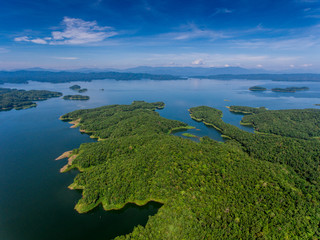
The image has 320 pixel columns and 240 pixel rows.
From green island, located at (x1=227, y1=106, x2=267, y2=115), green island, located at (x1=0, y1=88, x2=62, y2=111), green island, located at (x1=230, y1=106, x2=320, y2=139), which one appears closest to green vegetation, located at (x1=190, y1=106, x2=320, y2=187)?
green island, located at (x1=230, y1=106, x2=320, y2=139)

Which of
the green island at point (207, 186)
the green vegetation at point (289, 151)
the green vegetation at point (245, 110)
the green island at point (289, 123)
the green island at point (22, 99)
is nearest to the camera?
the green island at point (207, 186)

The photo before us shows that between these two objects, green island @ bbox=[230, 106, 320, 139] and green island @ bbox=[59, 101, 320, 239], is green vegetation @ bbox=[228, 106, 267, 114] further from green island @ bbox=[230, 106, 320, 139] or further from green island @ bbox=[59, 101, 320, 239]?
green island @ bbox=[59, 101, 320, 239]

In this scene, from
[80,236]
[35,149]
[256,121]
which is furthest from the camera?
[256,121]

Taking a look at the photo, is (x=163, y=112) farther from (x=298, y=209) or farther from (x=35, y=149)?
(x=298, y=209)

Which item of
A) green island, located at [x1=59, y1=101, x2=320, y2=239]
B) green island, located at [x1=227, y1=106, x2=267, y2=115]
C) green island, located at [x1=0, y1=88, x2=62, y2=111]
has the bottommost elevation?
green island, located at [x1=59, y1=101, x2=320, y2=239]

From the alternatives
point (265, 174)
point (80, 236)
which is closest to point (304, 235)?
point (265, 174)

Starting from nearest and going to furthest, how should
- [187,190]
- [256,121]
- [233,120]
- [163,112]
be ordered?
1. [187,190]
2. [256,121]
3. [233,120]
4. [163,112]

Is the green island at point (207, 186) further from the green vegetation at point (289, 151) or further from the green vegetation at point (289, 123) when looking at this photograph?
the green vegetation at point (289, 123)

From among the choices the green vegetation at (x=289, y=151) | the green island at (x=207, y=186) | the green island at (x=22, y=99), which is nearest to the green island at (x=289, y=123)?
the green vegetation at (x=289, y=151)
